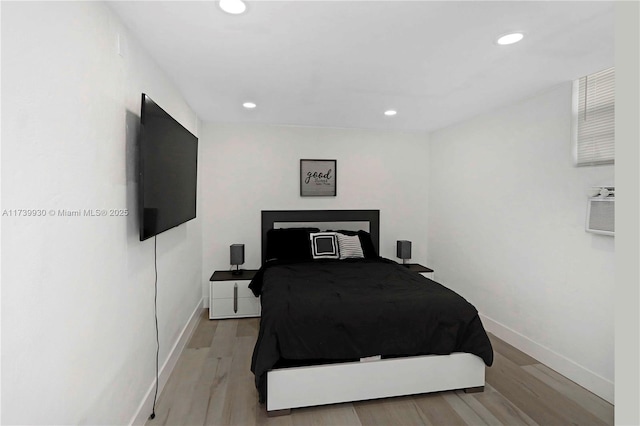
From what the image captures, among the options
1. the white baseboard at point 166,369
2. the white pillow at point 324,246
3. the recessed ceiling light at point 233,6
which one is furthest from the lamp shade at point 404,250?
the recessed ceiling light at point 233,6

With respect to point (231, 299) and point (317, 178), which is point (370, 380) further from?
point (317, 178)

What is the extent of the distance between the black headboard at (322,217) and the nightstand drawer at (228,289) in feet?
1.83

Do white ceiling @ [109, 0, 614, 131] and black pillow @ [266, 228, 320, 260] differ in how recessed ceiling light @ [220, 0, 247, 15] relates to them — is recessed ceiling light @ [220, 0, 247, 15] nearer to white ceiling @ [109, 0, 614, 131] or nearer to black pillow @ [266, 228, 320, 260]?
white ceiling @ [109, 0, 614, 131]

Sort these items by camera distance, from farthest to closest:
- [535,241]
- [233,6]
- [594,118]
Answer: [535,241], [594,118], [233,6]

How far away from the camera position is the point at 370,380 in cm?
236

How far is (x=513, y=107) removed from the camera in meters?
3.25

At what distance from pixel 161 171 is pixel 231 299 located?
217cm

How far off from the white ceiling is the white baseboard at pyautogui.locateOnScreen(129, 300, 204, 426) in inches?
88.6

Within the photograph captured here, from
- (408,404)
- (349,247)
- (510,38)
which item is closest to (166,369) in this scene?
(408,404)

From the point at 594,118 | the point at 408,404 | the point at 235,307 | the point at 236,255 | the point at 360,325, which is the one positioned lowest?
the point at 408,404

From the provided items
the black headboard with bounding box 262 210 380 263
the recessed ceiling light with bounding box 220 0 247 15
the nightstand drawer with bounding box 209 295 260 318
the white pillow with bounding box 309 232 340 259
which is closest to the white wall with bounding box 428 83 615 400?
the black headboard with bounding box 262 210 380 263

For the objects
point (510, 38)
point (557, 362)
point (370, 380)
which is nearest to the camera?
point (510, 38)

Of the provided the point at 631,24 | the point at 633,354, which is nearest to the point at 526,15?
the point at 631,24

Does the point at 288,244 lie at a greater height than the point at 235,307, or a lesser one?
greater
